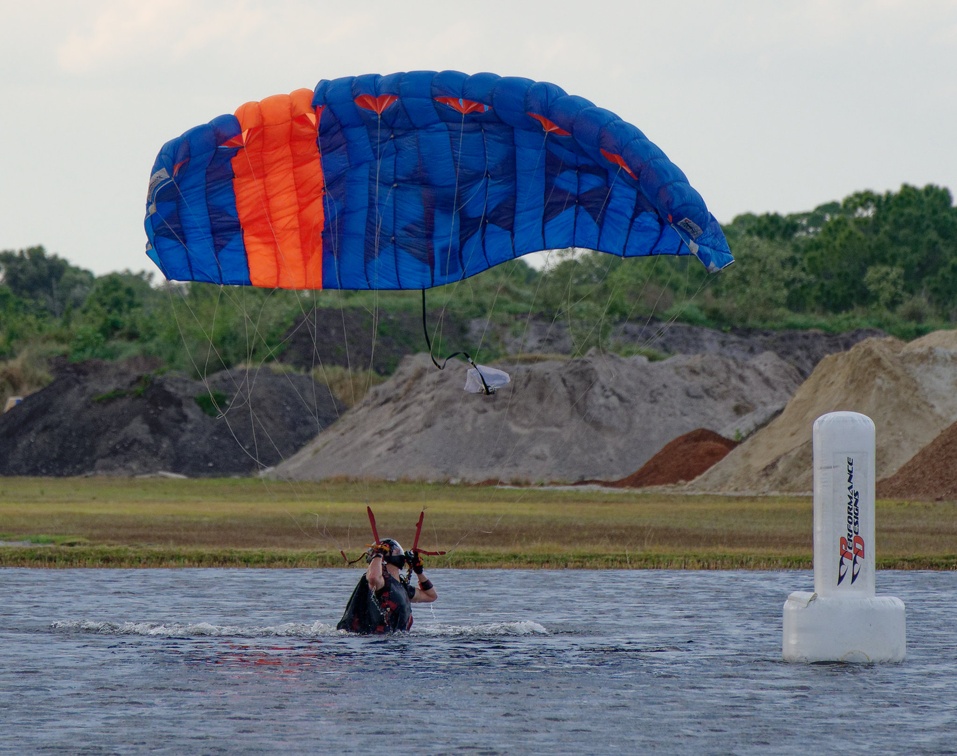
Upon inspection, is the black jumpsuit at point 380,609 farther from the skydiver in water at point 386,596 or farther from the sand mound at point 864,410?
the sand mound at point 864,410

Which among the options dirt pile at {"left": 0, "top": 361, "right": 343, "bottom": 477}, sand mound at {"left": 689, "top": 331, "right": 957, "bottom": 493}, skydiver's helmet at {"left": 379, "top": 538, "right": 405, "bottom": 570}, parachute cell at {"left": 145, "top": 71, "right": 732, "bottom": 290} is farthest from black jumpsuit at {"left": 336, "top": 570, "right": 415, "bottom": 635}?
dirt pile at {"left": 0, "top": 361, "right": 343, "bottom": 477}

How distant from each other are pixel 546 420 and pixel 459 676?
2097 inches

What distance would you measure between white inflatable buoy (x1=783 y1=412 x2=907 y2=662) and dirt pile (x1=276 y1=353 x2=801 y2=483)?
144 feet

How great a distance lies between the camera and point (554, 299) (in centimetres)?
10425

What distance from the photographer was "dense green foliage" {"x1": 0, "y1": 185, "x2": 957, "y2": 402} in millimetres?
99625

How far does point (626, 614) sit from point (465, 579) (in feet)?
18.6

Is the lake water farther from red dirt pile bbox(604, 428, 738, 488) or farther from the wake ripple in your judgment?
red dirt pile bbox(604, 428, 738, 488)

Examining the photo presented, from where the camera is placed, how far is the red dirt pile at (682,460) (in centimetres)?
6019

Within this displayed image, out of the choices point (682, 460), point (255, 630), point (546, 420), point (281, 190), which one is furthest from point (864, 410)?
point (255, 630)

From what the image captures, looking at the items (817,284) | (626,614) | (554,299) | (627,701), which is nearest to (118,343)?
(554,299)

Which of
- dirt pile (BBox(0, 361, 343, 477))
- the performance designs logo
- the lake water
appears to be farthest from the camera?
dirt pile (BBox(0, 361, 343, 477))

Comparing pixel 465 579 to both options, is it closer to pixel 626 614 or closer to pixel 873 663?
pixel 626 614

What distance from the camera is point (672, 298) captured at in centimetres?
12119

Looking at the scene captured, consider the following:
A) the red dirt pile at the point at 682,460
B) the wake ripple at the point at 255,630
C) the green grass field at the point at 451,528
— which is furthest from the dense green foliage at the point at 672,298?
the wake ripple at the point at 255,630
